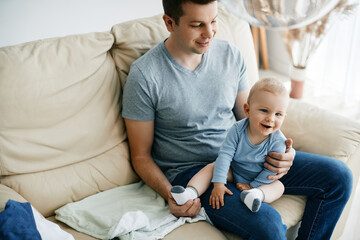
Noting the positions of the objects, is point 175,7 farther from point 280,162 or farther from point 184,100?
point 280,162

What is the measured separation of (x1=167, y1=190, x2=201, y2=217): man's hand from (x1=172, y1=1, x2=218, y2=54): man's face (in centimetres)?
59

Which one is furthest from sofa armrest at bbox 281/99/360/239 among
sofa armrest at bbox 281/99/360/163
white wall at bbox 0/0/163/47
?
white wall at bbox 0/0/163/47

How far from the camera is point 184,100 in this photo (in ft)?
4.94

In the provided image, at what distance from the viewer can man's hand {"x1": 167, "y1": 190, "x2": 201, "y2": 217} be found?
1.37 m

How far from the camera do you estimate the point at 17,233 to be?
103cm

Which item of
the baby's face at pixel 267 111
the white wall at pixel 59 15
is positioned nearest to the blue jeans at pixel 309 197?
the baby's face at pixel 267 111

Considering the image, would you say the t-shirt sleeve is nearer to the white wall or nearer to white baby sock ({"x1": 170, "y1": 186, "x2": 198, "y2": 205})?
white baby sock ({"x1": 170, "y1": 186, "x2": 198, "y2": 205})

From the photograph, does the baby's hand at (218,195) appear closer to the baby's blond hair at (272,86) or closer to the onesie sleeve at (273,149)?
the onesie sleeve at (273,149)

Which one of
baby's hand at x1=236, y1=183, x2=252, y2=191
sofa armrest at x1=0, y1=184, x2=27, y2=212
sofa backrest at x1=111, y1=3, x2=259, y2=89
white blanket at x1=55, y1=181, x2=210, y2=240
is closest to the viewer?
sofa armrest at x1=0, y1=184, x2=27, y2=212

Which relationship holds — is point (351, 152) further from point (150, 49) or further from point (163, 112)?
point (150, 49)

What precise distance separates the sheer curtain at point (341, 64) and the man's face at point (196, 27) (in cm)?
162

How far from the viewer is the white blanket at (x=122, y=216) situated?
4.31 ft

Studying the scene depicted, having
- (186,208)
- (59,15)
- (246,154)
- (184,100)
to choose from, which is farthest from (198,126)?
(59,15)

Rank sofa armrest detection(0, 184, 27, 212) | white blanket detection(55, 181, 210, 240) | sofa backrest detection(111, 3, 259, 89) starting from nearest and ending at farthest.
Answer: sofa armrest detection(0, 184, 27, 212) < white blanket detection(55, 181, 210, 240) < sofa backrest detection(111, 3, 259, 89)
